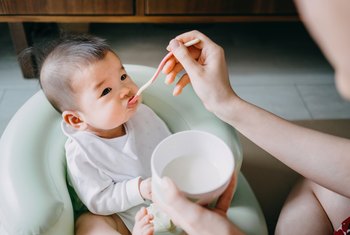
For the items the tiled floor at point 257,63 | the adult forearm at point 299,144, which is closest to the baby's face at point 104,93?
the adult forearm at point 299,144

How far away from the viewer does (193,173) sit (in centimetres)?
71

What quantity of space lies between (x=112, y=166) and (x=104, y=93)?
0.57ft

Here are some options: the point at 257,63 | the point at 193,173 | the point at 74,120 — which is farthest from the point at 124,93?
the point at 257,63

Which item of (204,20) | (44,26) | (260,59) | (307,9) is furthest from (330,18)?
(44,26)

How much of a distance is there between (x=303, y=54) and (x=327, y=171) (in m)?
1.25

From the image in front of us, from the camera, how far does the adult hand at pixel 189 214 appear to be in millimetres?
598

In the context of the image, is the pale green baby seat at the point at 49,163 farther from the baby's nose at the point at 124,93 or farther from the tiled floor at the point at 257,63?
the tiled floor at the point at 257,63

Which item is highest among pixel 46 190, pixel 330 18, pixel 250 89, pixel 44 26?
pixel 330 18

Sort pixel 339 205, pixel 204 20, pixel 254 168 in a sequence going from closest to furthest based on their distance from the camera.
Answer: pixel 339 205, pixel 254 168, pixel 204 20

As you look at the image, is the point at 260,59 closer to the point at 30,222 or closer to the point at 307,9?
the point at 30,222

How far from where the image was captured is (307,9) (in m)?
0.30

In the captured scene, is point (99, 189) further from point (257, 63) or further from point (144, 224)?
point (257, 63)

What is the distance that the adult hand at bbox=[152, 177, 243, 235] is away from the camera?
598mm

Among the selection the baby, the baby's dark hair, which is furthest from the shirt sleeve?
the baby's dark hair
